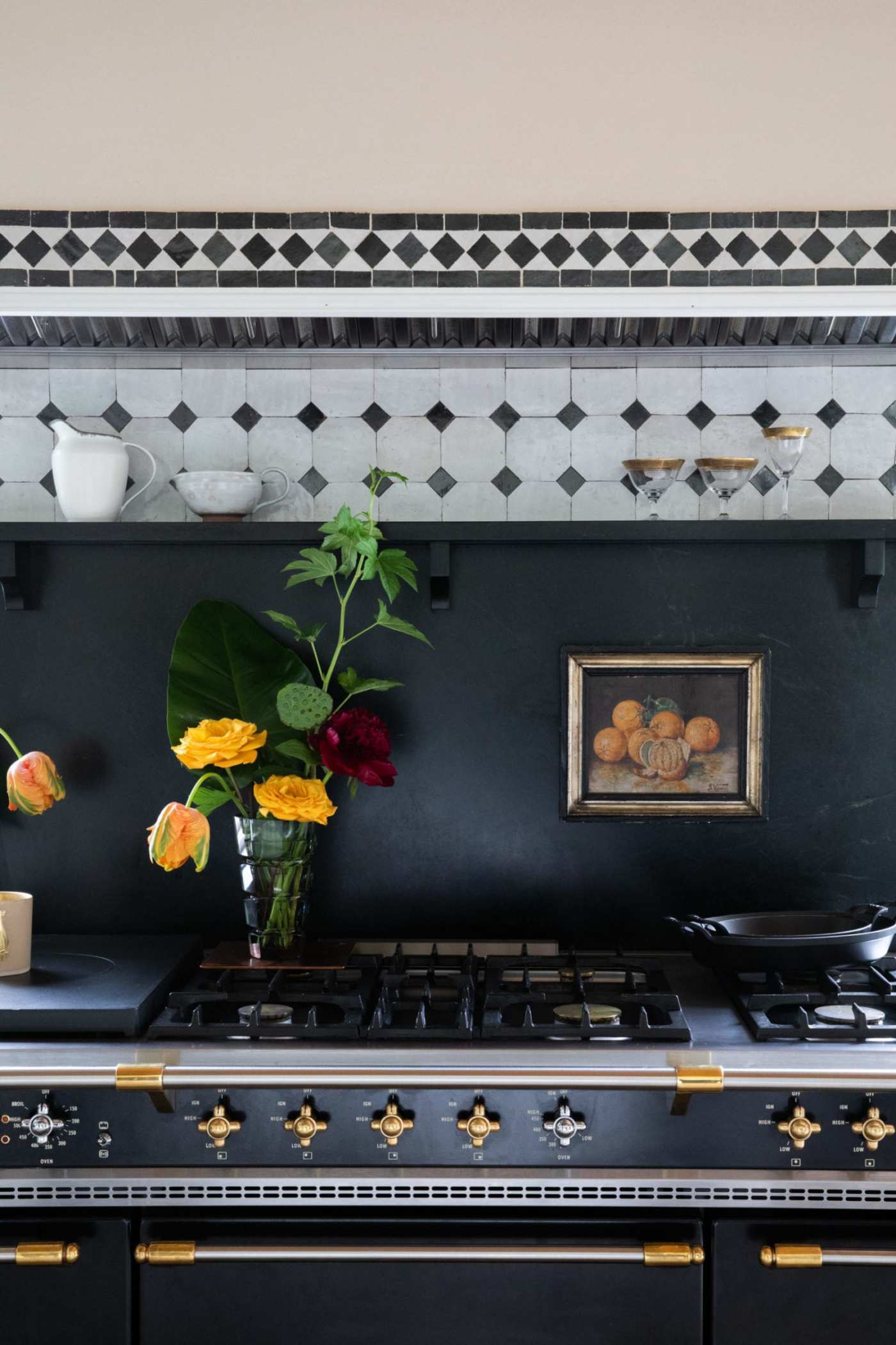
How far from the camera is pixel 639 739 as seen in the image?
6.51ft

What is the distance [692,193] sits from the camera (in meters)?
1.80

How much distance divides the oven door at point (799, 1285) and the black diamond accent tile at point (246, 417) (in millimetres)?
1566

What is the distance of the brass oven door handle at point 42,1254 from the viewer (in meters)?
1.45

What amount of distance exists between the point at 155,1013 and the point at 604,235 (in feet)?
4.84

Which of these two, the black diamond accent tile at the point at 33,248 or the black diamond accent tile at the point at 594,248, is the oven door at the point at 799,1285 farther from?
the black diamond accent tile at the point at 33,248

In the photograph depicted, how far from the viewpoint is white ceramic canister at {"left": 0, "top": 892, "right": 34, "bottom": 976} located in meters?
1.69

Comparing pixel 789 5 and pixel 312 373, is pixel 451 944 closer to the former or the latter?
pixel 312 373

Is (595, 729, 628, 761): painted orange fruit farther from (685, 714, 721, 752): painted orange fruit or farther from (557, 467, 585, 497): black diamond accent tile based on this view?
(557, 467, 585, 497): black diamond accent tile

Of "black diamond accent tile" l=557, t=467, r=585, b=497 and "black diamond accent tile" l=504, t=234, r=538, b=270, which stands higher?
"black diamond accent tile" l=504, t=234, r=538, b=270

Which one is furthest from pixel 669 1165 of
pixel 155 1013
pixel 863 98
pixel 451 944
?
pixel 863 98

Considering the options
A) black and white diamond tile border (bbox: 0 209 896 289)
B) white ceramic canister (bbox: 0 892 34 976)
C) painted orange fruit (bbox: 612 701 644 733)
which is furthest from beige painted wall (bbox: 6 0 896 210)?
white ceramic canister (bbox: 0 892 34 976)

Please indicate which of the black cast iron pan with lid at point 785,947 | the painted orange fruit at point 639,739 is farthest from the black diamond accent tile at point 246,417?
the black cast iron pan with lid at point 785,947

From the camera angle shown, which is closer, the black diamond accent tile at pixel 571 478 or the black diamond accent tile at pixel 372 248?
the black diamond accent tile at pixel 372 248

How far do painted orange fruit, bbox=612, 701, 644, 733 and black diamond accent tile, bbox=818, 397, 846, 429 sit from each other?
2.14 feet
